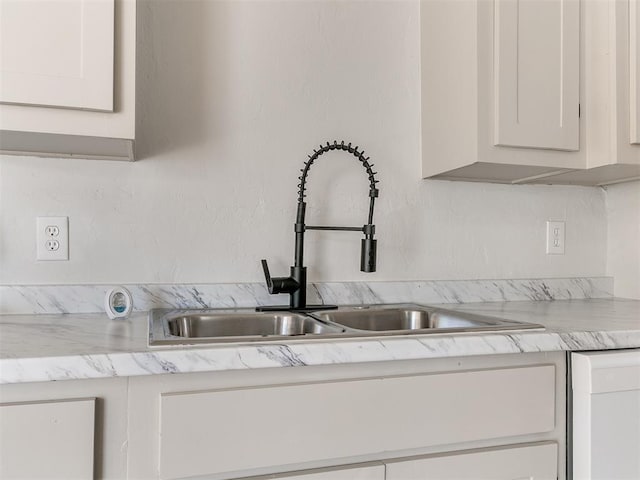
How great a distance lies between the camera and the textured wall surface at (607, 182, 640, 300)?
170 cm

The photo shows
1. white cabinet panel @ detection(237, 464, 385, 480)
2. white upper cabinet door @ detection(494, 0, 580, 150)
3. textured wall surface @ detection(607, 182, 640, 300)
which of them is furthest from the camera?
textured wall surface @ detection(607, 182, 640, 300)

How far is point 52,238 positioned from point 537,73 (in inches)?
52.2

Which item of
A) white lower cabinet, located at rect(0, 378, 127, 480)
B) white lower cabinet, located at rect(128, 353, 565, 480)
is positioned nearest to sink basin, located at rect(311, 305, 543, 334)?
white lower cabinet, located at rect(128, 353, 565, 480)

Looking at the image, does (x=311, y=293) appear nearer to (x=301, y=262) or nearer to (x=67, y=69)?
(x=301, y=262)

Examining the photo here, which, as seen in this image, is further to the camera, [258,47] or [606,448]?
[258,47]

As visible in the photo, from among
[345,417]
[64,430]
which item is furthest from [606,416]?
[64,430]

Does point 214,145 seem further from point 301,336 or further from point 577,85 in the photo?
point 577,85

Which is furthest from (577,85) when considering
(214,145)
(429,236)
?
(214,145)

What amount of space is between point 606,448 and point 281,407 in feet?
2.20

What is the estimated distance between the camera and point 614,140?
4.53 ft

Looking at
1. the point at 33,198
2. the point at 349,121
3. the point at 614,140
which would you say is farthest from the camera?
the point at 349,121

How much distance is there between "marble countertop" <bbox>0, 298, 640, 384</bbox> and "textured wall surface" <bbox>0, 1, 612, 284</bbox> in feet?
0.79

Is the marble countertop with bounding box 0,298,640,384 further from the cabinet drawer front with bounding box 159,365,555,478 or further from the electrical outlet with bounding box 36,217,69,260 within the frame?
the electrical outlet with bounding box 36,217,69,260

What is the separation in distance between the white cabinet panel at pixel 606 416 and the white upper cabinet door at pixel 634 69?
0.69 meters
